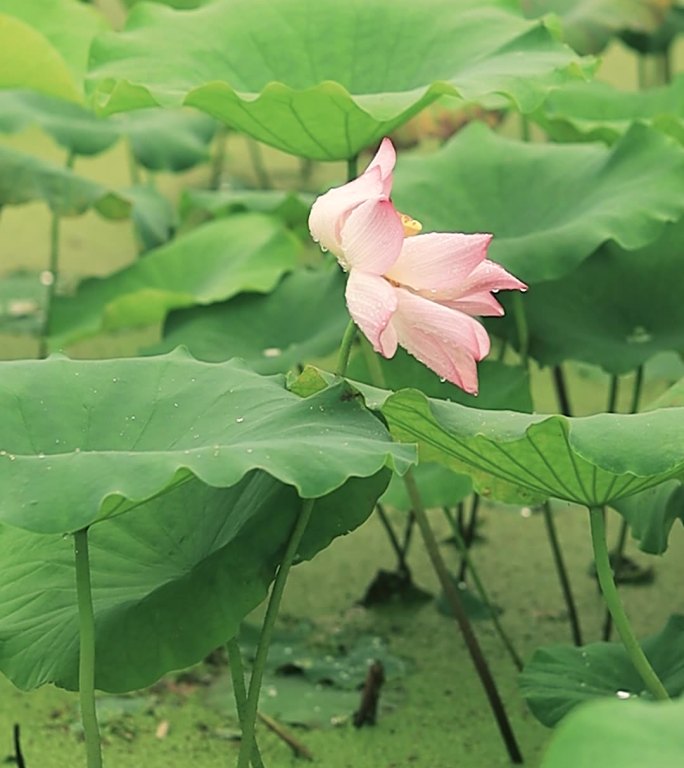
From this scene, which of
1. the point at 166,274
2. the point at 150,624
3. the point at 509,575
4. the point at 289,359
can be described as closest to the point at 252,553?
the point at 150,624

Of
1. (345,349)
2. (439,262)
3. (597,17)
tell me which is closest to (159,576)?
(345,349)

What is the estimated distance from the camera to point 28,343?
263cm

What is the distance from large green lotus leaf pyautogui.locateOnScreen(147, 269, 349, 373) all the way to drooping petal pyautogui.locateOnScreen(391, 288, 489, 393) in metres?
0.71

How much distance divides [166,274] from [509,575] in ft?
1.98

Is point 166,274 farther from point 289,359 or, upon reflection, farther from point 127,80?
point 127,80

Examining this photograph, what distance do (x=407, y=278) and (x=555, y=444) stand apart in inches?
5.5

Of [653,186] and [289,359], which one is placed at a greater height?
[653,186]

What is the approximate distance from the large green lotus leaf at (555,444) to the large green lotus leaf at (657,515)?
5.9 inches

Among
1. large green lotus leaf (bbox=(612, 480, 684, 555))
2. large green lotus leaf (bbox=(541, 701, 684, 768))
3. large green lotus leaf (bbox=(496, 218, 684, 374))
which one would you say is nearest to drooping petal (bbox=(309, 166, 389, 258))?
large green lotus leaf (bbox=(612, 480, 684, 555))

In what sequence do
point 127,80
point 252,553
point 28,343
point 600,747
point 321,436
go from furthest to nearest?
1. point 28,343
2. point 127,80
3. point 252,553
4. point 321,436
5. point 600,747

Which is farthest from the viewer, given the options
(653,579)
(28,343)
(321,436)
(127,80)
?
(28,343)

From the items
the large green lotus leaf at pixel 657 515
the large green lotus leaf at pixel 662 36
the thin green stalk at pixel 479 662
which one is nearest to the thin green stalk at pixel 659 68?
the large green lotus leaf at pixel 662 36

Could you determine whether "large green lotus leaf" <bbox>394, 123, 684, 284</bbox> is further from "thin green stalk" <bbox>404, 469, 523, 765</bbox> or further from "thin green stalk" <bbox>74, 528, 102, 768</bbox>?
"thin green stalk" <bbox>74, 528, 102, 768</bbox>

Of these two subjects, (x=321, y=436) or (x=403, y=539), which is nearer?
(x=321, y=436)
